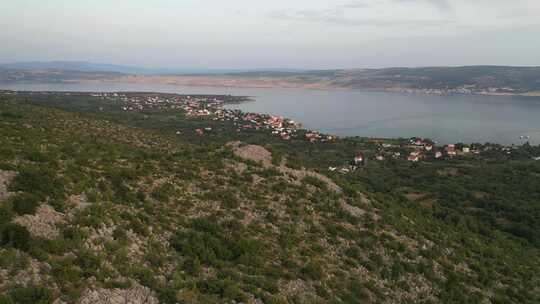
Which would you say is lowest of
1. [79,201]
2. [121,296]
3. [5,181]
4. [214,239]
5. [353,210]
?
[353,210]

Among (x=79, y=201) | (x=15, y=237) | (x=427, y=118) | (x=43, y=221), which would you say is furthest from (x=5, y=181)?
(x=427, y=118)

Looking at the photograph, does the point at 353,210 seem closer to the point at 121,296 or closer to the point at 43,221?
the point at 121,296

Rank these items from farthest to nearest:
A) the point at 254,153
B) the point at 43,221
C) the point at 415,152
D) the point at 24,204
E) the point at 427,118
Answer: the point at 427,118
the point at 415,152
the point at 254,153
the point at 24,204
the point at 43,221

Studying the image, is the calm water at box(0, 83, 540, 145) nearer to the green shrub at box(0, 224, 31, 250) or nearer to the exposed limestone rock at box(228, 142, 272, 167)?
the exposed limestone rock at box(228, 142, 272, 167)

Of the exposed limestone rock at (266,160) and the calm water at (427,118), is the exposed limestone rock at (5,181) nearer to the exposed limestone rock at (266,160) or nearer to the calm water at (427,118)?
the exposed limestone rock at (266,160)

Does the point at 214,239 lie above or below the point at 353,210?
above

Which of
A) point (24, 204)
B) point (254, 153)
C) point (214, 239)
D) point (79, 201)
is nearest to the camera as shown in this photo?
point (24, 204)

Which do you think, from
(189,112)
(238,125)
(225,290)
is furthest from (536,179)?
(189,112)
